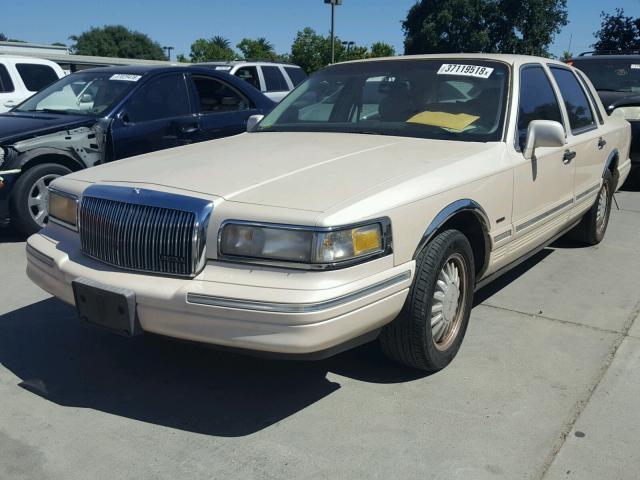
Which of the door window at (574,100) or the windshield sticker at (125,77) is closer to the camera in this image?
the door window at (574,100)

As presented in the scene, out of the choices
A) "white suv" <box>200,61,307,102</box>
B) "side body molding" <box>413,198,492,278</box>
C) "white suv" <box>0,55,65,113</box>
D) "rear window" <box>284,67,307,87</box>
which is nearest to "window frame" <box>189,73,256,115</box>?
"side body molding" <box>413,198,492,278</box>

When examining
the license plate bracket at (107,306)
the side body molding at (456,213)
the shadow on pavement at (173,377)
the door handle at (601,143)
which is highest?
the door handle at (601,143)

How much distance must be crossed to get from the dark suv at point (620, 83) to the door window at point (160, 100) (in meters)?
5.43

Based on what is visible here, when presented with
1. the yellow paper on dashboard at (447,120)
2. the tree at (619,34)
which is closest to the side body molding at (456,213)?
the yellow paper on dashboard at (447,120)

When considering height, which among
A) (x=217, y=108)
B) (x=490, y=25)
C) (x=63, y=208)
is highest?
(x=490, y=25)

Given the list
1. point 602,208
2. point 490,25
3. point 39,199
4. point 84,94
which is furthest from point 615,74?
point 490,25

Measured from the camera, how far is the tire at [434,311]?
3.04 m

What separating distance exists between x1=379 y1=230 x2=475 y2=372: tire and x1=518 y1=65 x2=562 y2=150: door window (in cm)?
97

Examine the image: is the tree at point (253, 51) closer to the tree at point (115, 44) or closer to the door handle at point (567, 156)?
the tree at point (115, 44)

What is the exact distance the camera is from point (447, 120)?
3.93m

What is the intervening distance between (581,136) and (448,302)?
2.31 metres

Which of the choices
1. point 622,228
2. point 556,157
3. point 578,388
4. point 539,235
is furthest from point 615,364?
point 622,228

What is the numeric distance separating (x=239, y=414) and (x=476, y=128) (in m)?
2.10

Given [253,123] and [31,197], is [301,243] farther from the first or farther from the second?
[31,197]
